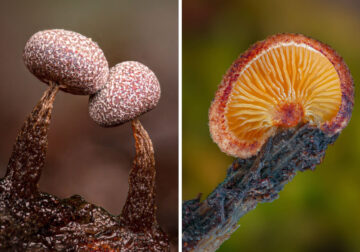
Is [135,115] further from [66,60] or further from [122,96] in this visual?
[66,60]

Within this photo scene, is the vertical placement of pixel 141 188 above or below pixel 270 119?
below

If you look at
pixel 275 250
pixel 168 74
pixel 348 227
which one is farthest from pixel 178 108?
pixel 348 227

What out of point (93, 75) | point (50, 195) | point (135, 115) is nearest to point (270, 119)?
point (135, 115)

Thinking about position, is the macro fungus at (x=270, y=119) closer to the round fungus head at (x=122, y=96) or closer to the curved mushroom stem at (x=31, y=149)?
the round fungus head at (x=122, y=96)

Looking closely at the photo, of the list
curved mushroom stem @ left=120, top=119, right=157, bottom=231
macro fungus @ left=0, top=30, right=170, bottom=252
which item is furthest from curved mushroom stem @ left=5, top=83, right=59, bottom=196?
curved mushroom stem @ left=120, top=119, right=157, bottom=231

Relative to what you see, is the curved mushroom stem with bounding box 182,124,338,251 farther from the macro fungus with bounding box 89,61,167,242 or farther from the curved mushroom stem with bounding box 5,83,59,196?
the curved mushroom stem with bounding box 5,83,59,196

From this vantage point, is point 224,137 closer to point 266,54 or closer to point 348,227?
point 266,54

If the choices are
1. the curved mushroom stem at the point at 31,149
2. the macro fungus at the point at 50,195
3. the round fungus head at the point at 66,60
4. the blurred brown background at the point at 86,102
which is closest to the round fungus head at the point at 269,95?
the blurred brown background at the point at 86,102

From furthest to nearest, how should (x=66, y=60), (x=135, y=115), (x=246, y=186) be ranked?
(x=246, y=186) < (x=135, y=115) < (x=66, y=60)

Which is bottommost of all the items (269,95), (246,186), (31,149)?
(246,186)
